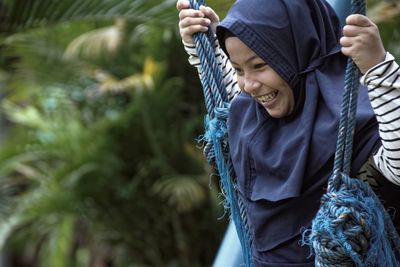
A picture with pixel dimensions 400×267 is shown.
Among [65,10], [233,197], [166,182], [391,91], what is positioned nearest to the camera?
[391,91]

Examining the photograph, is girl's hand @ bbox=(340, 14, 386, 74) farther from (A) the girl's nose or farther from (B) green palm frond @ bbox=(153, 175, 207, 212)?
(B) green palm frond @ bbox=(153, 175, 207, 212)

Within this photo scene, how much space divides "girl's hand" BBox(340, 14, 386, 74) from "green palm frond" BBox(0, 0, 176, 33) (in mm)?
2189

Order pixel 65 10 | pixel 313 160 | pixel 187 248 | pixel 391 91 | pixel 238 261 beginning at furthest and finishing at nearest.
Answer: pixel 187 248 → pixel 65 10 → pixel 238 261 → pixel 313 160 → pixel 391 91

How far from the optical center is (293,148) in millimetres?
1518

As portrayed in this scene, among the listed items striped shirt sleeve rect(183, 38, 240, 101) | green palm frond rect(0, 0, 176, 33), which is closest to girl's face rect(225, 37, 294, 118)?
striped shirt sleeve rect(183, 38, 240, 101)

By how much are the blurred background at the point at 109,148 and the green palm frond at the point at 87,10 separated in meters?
1.01

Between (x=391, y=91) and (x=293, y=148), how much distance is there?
0.23 meters

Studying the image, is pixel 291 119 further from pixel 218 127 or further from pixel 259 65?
pixel 218 127

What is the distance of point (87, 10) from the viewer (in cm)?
356

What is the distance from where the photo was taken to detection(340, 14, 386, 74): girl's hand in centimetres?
138

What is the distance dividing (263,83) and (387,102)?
0.86 feet

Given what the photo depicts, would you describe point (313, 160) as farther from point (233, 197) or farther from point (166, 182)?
point (166, 182)

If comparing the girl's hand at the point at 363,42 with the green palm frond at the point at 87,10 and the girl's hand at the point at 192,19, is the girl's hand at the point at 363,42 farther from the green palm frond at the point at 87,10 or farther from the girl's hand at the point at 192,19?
the green palm frond at the point at 87,10

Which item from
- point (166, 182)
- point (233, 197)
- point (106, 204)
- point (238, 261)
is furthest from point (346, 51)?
point (106, 204)
